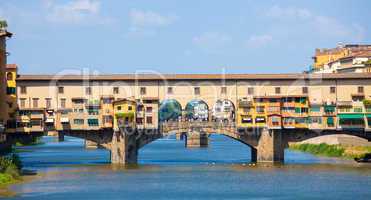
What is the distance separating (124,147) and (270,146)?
12.7 meters

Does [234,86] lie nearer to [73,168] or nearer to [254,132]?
[254,132]

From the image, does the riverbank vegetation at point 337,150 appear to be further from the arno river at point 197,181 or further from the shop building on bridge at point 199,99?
the arno river at point 197,181

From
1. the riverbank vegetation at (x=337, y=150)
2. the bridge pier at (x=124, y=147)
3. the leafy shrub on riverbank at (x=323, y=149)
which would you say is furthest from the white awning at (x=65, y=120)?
the leafy shrub on riverbank at (x=323, y=149)

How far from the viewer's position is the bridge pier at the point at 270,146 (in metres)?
86.8

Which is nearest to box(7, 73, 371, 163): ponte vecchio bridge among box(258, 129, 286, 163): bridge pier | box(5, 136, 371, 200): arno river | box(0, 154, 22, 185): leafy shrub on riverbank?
box(258, 129, 286, 163): bridge pier

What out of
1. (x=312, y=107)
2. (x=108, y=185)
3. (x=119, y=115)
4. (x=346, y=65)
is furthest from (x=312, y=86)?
(x=346, y=65)

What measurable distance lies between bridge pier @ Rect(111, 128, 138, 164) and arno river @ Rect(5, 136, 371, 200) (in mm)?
1095

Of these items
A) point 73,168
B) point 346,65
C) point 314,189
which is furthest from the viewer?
point 346,65

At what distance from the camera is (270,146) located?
86.8 m

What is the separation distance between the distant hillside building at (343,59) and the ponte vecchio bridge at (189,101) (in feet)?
120

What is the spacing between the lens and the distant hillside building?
448ft

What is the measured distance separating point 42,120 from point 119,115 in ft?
22.0

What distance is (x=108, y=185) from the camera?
66000 millimetres

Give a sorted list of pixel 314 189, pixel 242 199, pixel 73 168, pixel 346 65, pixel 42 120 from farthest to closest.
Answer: pixel 346 65 → pixel 42 120 → pixel 73 168 → pixel 314 189 → pixel 242 199
